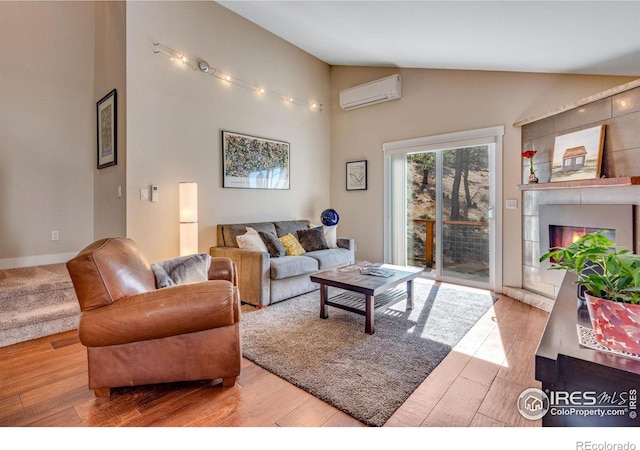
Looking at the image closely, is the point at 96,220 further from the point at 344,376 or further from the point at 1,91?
the point at 344,376

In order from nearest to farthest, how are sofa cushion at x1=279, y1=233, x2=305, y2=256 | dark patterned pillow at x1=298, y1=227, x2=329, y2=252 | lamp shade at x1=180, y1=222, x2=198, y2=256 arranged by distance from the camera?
lamp shade at x1=180, y1=222, x2=198, y2=256 → sofa cushion at x1=279, y1=233, x2=305, y2=256 → dark patterned pillow at x1=298, y1=227, x2=329, y2=252

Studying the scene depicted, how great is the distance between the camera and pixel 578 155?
281 centimetres

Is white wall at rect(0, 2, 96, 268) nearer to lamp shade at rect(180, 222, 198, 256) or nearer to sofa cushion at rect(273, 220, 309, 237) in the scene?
lamp shade at rect(180, 222, 198, 256)

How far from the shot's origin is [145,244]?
3.28 metres

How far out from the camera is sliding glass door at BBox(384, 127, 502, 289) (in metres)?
3.90

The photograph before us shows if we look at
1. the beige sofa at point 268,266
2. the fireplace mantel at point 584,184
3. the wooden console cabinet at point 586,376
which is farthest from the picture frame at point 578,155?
the wooden console cabinet at point 586,376

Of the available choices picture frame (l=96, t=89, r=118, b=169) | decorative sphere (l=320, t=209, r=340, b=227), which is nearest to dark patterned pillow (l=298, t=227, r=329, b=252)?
decorative sphere (l=320, t=209, r=340, b=227)

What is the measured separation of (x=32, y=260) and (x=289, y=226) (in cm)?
317

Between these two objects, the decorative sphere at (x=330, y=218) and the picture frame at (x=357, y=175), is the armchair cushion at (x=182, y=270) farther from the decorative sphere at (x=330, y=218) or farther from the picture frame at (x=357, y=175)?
the picture frame at (x=357, y=175)
